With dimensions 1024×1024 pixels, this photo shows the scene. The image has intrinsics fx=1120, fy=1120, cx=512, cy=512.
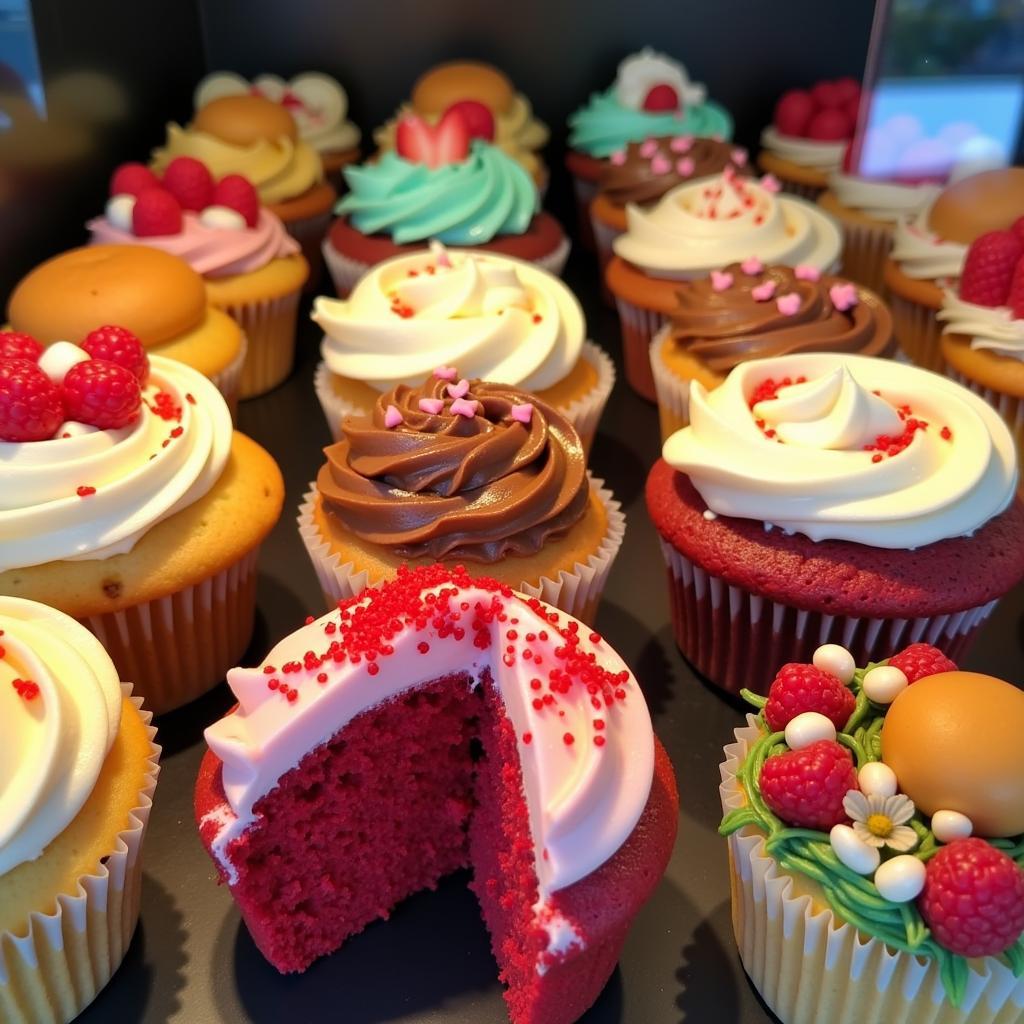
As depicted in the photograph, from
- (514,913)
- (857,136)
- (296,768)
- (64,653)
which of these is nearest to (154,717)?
(64,653)

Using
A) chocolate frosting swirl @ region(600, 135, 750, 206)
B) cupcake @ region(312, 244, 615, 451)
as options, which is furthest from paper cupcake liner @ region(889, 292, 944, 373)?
cupcake @ region(312, 244, 615, 451)

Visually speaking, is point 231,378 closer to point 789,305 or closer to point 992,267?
point 789,305

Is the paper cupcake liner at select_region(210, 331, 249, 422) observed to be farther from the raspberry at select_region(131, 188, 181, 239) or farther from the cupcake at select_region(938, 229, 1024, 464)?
the cupcake at select_region(938, 229, 1024, 464)

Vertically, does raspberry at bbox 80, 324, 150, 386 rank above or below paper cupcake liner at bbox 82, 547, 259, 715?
above

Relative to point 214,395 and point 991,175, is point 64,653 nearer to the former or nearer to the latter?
point 214,395

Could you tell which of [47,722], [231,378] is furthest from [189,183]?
[47,722]

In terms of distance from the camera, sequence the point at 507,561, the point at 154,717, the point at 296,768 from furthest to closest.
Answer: the point at 154,717 < the point at 507,561 < the point at 296,768

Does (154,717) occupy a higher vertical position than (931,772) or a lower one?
lower
